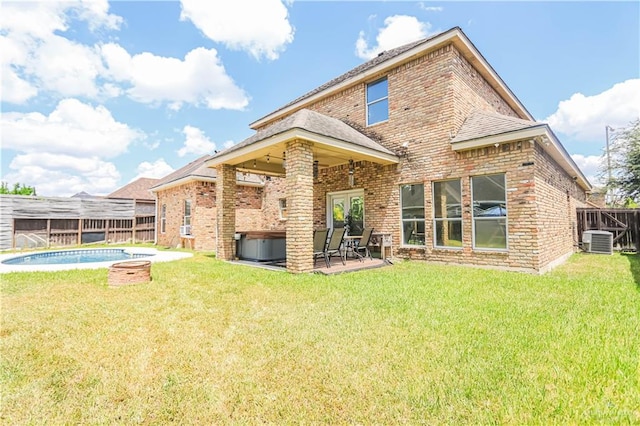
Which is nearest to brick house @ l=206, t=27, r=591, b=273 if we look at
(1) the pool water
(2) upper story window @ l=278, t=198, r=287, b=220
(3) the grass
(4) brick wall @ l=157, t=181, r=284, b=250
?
(3) the grass

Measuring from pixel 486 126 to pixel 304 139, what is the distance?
Result: 17.0 ft

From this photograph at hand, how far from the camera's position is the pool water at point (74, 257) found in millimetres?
11848

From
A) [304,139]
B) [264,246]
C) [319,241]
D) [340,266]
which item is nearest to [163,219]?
[264,246]

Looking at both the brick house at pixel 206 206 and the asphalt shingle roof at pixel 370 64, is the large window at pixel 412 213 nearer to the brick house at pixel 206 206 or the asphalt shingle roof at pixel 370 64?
the asphalt shingle roof at pixel 370 64

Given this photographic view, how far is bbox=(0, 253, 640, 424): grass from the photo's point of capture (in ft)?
6.97

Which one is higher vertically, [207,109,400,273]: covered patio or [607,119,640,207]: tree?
[607,119,640,207]: tree

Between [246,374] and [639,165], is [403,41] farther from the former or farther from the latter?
[639,165]

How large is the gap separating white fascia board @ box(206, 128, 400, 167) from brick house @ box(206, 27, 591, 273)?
30 mm

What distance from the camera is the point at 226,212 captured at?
33.5 feet

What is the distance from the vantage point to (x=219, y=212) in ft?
33.7

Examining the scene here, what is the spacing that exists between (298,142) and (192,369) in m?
5.57

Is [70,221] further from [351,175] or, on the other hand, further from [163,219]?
[351,175]

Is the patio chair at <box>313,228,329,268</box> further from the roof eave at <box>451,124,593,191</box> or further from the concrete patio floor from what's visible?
the roof eave at <box>451,124,593,191</box>

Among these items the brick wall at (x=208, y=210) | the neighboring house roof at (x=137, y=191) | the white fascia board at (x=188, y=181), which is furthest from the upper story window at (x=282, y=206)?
the neighboring house roof at (x=137, y=191)
